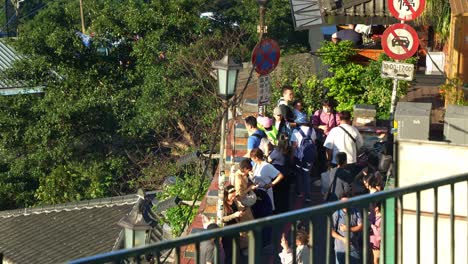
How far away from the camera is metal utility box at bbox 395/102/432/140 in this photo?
8109 millimetres

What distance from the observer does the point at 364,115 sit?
15289 millimetres

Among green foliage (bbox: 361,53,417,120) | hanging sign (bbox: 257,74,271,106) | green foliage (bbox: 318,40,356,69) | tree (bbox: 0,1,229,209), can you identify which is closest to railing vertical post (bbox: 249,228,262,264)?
hanging sign (bbox: 257,74,271,106)

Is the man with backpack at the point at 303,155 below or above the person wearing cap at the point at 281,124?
below

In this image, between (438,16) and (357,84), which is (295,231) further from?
(357,84)

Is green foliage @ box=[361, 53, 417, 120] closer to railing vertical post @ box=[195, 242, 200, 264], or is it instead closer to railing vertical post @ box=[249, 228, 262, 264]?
railing vertical post @ box=[249, 228, 262, 264]

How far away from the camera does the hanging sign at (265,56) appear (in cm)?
1373

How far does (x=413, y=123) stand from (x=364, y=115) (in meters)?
7.03

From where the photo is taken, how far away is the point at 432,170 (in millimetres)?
6426

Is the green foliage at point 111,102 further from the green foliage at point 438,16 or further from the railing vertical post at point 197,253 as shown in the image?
the railing vertical post at point 197,253

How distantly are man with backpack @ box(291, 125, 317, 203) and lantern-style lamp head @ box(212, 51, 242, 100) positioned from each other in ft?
3.43

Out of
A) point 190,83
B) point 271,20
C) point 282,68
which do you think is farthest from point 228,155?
point 271,20

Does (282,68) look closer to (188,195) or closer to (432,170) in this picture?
(188,195)

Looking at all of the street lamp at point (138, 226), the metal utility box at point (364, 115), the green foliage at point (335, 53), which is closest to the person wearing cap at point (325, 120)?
the metal utility box at point (364, 115)

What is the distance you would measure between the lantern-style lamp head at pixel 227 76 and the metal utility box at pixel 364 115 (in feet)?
11.3
